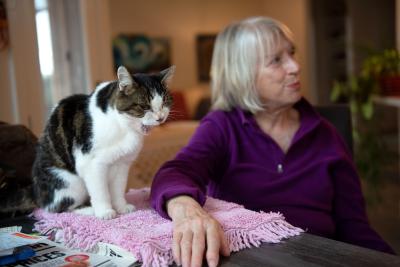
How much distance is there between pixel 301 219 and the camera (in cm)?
120

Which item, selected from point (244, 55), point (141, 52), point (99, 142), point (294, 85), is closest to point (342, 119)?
point (294, 85)

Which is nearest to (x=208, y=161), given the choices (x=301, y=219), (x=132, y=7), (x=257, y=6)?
(x=301, y=219)

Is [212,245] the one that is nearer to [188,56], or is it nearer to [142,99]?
[142,99]

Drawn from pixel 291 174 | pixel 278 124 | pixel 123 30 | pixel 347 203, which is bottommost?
pixel 347 203

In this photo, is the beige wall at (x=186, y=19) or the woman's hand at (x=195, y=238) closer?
the woman's hand at (x=195, y=238)

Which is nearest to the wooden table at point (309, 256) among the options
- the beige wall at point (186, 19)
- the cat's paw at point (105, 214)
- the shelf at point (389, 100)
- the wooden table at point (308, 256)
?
the wooden table at point (308, 256)

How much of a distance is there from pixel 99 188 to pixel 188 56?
4.83 metres

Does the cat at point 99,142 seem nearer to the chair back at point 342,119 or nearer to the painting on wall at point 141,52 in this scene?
the chair back at point 342,119

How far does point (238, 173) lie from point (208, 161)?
116mm

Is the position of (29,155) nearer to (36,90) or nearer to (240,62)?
(36,90)

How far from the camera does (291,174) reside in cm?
125

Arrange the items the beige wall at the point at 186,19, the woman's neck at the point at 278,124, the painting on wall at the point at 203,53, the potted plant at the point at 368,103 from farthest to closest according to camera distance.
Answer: the painting on wall at the point at 203,53 < the beige wall at the point at 186,19 < the potted plant at the point at 368,103 < the woman's neck at the point at 278,124

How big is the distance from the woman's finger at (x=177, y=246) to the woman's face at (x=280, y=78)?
67cm

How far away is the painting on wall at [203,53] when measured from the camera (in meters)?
5.61
